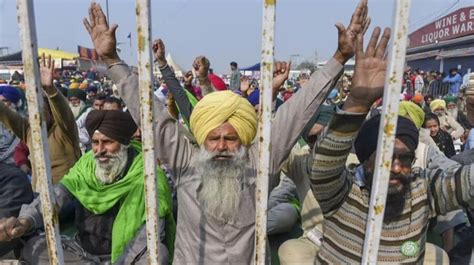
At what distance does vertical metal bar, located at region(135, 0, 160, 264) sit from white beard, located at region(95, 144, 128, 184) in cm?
148

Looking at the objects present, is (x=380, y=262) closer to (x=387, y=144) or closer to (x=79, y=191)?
(x=387, y=144)

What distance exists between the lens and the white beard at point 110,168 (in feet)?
9.32

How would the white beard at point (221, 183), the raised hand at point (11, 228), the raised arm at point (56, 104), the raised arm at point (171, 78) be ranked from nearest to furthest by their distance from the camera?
the white beard at point (221, 183), the raised hand at point (11, 228), the raised arm at point (56, 104), the raised arm at point (171, 78)

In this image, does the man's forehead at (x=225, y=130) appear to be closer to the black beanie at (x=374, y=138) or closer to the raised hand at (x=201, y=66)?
the black beanie at (x=374, y=138)

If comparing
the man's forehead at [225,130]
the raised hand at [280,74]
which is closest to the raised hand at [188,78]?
the raised hand at [280,74]

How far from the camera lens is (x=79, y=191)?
2.77 metres

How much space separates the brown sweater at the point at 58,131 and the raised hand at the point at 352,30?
2.58 metres

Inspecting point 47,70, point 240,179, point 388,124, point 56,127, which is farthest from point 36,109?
point 56,127

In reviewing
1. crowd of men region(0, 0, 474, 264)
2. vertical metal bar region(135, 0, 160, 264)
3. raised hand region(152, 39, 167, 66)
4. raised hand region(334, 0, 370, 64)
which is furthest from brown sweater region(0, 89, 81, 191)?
raised hand region(334, 0, 370, 64)

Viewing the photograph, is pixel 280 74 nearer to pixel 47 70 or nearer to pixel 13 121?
pixel 47 70

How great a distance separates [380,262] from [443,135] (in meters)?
3.83

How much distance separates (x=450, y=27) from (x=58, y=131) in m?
31.7

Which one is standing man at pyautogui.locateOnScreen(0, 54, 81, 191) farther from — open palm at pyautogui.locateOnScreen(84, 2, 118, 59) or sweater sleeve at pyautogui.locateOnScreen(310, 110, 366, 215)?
sweater sleeve at pyautogui.locateOnScreen(310, 110, 366, 215)

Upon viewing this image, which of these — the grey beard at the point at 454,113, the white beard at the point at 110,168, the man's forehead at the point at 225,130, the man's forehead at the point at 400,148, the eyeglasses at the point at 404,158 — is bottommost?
the grey beard at the point at 454,113
